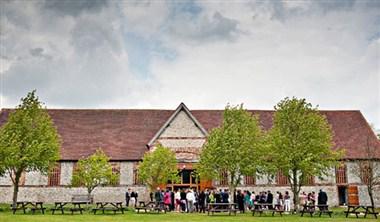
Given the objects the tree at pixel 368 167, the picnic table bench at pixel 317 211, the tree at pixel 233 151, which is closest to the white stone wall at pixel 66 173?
the tree at pixel 233 151

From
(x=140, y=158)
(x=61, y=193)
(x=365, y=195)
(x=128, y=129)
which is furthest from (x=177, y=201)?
(x=365, y=195)

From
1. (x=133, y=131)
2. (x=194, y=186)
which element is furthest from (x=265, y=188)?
(x=133, y=131)

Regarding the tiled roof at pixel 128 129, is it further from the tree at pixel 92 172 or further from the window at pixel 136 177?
the tree at pixel 92 172

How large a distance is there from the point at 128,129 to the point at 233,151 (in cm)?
1456

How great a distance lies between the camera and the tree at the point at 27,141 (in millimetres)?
29891

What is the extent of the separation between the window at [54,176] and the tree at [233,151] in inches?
525

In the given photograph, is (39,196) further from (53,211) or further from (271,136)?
(271,136)

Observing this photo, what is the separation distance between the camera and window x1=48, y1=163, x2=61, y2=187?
39.4 metres

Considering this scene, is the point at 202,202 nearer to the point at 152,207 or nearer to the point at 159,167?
the point at 152,207

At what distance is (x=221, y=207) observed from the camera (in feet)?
96.0

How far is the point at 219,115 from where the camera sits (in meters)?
45.7

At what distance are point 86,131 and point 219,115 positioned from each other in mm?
13026

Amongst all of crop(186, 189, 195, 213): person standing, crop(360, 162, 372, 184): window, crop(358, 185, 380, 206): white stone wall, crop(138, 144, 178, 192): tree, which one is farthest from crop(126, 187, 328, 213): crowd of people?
crop(358, 185, 380, 206): white stone wall

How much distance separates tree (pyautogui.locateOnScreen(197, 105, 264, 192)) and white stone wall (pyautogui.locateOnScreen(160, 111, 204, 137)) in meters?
6.16
